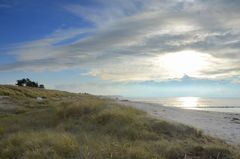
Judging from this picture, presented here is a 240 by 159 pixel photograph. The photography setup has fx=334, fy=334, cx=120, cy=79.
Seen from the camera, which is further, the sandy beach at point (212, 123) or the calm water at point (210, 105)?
the calm water at point (210, 105)

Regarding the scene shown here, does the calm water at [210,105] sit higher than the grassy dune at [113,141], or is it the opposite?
the calm water at [210,105]

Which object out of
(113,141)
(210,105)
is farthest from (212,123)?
(210,105)

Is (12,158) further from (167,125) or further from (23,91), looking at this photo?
(23,91)

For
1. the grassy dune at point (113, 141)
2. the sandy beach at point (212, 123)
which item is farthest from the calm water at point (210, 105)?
the grassy dune at point (113, 141)

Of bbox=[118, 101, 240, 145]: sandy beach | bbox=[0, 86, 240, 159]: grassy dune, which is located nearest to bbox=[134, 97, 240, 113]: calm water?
bbox=[118, 101, 240, 145]: sandy beach

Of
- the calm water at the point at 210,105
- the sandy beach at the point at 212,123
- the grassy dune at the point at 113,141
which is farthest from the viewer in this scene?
the calm water at the point at 210,105

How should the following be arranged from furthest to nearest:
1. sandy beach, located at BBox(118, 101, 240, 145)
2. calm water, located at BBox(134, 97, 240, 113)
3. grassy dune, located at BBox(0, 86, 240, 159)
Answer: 1. calm water, located at BBox(134, 97, 240, 113)
2. sandy beach, located at BBox(118, 101, 240, 145)
3. grassy dune, located at BBox(0, 86, 240, 159)

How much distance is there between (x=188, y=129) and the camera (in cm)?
1248

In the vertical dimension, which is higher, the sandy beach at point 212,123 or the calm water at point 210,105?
the calm water at point 210,105

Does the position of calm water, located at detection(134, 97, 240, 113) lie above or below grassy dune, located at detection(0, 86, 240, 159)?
above

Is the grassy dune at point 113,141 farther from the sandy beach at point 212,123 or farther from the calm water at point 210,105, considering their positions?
the calm water at point 210,105

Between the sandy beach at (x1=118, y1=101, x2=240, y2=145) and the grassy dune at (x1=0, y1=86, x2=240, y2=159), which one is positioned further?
the sandy beach at (x1=118, y1=101, x2=240, y2=145)

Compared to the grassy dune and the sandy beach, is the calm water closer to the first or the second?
the sandy beach

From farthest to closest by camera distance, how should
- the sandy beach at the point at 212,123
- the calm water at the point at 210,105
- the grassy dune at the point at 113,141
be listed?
the calm water at the point at 210,105, the sandy beach at the point at 212,123, the grassy dune at the point at 113,141
